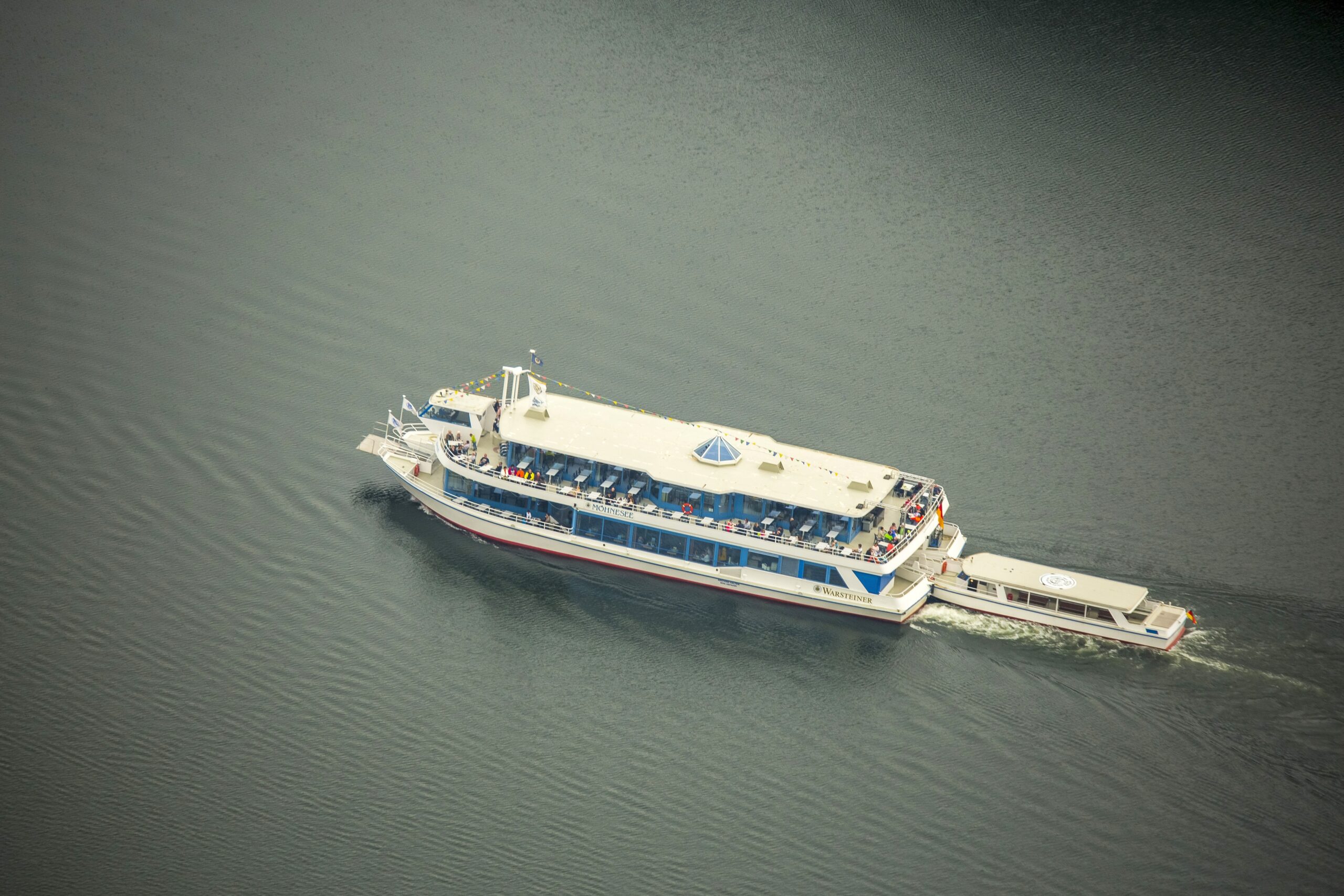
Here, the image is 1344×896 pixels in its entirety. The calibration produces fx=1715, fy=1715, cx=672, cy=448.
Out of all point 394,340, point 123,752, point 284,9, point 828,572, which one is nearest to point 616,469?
point 828,572

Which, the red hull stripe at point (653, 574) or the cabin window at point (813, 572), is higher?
the cabin window at point (813, 572)

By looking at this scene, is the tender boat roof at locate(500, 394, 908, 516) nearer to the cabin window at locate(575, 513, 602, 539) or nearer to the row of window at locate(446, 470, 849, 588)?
the row of window at locate(446, 470, 849, 588)

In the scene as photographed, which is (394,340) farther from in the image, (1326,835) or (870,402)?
(1326,835)

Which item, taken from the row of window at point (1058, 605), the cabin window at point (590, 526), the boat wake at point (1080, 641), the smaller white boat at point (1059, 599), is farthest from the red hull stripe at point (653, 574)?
the row of window at point (1058, 605)

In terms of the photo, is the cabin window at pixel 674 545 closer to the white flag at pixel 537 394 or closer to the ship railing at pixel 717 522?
the ship railing at pixel 717 522

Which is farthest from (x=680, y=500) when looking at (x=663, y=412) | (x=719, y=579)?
(x=663, y=412)

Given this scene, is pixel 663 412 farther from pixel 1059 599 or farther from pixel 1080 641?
pixel 1080 641
